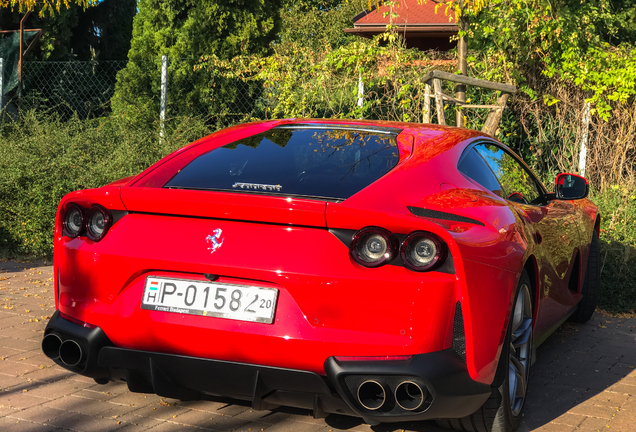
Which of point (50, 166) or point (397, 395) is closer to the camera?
point (397, 395)

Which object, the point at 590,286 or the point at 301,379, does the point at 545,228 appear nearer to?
the point at 590,286

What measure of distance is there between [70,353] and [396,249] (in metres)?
1.47

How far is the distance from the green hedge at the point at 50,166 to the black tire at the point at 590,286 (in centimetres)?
503

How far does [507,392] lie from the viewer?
2.99m

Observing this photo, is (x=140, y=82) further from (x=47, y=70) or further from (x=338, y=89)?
(x=338, y=89)

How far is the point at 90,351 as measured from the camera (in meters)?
2.77

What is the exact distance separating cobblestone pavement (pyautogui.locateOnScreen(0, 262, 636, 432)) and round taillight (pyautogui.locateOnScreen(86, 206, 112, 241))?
2.87 ft

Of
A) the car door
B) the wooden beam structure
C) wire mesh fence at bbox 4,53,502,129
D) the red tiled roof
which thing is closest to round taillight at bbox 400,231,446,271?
the car door

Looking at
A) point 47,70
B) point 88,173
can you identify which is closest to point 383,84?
point 88,173

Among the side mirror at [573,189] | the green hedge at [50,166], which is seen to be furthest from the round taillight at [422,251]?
the green hedge at [50,166]

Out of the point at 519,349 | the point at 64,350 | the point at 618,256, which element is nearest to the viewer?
the point at 64,350

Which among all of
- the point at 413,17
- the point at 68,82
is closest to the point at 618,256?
the point at 68,82

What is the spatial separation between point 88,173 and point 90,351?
202 inches

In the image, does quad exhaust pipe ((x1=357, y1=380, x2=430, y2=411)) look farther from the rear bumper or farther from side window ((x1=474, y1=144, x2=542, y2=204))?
side window ((x1=474, y1=144, x2=542, y2=204))
